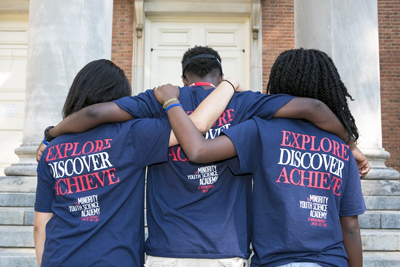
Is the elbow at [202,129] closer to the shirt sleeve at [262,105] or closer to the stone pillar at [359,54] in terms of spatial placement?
the shirt sleeve at [262,105]

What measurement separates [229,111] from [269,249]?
659mm

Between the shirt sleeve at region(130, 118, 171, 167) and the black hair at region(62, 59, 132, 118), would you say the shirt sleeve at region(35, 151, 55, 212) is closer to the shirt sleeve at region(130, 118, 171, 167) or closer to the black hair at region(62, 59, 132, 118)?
the black hair at region(62, 59, 132, 118)

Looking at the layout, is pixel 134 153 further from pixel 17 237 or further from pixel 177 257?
pixel 17 237

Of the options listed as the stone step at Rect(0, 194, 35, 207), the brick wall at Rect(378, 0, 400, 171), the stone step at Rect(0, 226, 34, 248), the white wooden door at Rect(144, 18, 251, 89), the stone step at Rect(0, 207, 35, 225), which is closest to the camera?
the stone step at Rect(0, 226, 34, 248)

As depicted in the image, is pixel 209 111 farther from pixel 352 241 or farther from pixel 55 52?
pixel 55 52

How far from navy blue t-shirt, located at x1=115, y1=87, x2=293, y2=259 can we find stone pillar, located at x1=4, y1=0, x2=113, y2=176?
8.98 feet

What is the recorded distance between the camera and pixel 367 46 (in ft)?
14.8

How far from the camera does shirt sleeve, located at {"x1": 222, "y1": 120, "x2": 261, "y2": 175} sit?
5.22 feet

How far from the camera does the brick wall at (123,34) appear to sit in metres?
8.20

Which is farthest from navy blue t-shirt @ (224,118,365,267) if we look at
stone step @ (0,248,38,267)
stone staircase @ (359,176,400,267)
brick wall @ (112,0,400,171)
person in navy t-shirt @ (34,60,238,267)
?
brick wall @ (112,0,400,171)

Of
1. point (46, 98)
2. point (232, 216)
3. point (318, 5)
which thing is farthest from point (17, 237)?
point (318, 5)

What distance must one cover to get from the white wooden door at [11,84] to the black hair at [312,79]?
7.16 metres

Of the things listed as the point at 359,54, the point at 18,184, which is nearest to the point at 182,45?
the point at 359,54

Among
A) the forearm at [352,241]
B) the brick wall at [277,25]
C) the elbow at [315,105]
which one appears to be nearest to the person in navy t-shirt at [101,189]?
the elbow at [315,105]
